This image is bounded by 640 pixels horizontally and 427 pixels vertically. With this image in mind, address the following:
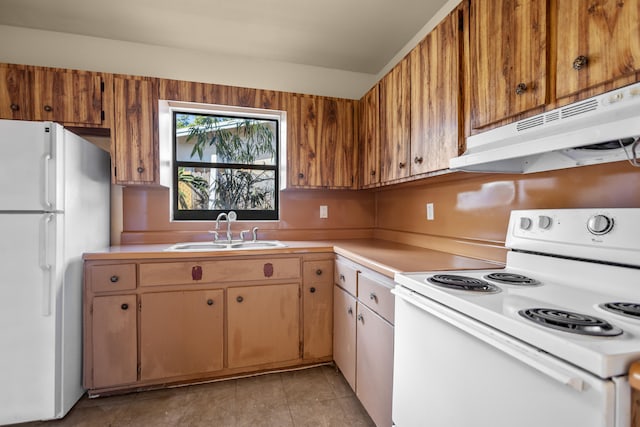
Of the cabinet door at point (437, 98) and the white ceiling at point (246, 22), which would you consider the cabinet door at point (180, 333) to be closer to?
the cabinet door at point (437, 98)

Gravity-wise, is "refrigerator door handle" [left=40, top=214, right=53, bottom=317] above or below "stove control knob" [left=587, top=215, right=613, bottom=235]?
below

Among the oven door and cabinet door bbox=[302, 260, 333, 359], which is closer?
the oven door

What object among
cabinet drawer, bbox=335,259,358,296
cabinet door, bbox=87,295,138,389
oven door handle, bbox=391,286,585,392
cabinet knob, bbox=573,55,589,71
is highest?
cabinet knob, bbox=573,55,589,71

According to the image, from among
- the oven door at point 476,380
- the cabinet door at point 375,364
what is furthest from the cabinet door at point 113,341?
the oven door at point 476,380

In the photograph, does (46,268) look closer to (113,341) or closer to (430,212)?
(113,341)

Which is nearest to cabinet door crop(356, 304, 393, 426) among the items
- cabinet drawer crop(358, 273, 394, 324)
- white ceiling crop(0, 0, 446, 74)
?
cabinet drawer crop(358, 273, 394, 324)

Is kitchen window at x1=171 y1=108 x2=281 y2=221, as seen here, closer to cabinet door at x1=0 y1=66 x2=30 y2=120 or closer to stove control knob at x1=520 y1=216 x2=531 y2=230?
cabinet door at x1=0 y1=66 x2=30 y2=120

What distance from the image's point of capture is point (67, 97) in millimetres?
2027

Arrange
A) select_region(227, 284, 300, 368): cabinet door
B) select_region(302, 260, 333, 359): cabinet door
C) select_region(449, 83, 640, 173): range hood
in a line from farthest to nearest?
select_region(302, 260, 333, 359): cabinet door → select_region(227, 284, 300, 368): cabinet door → select_region(449, 83, 640, 173): range hood

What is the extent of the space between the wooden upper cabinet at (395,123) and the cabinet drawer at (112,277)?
180 centimetres

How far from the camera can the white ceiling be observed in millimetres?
1950

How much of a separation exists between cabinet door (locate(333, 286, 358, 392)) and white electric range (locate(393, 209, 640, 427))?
57 cm

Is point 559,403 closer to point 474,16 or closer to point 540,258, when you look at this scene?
point 540,258

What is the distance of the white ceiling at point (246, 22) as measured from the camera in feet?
6.40
